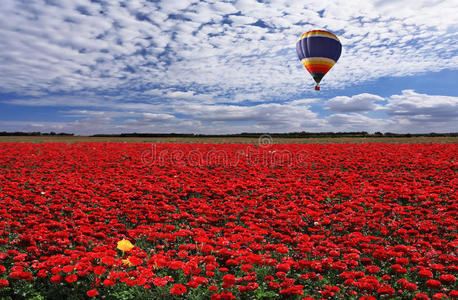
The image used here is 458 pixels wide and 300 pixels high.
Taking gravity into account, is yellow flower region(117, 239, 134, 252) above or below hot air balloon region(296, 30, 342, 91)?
below

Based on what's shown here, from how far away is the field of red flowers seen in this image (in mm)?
4750

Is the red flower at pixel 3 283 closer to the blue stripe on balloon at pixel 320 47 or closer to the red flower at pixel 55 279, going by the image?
the red flower at pixel 55 279

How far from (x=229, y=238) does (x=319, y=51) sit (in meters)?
26.8

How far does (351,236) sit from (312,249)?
3.33ft

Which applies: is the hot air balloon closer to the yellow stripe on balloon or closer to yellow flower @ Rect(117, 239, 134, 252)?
the yellow stripe on balloon

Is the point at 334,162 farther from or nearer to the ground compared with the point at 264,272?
farther from the ground

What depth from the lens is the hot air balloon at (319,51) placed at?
29.3m

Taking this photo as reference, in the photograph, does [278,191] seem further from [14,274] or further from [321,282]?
[14,274]

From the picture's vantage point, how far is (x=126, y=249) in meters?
5.87

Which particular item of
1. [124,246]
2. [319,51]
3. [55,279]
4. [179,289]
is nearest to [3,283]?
[55,279]

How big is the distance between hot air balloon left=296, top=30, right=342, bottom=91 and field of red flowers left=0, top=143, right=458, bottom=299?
17.6 metres

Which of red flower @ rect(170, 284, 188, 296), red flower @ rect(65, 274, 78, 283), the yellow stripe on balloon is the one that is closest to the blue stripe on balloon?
the yellow stripe on balloon

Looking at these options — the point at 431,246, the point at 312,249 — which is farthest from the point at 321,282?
the point at 431,246

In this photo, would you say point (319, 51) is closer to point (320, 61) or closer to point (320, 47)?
point (320, 47)
